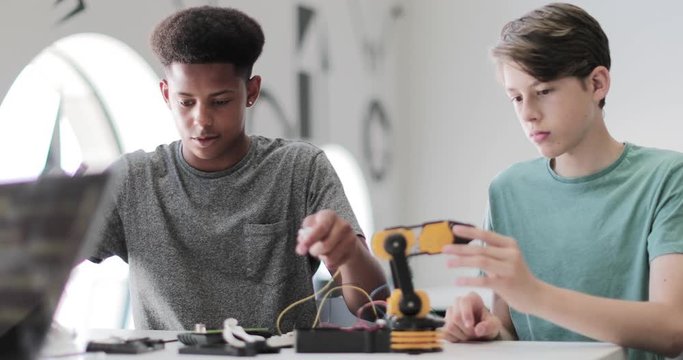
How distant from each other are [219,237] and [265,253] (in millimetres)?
97

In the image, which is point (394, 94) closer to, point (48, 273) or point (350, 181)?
point (350, 181)

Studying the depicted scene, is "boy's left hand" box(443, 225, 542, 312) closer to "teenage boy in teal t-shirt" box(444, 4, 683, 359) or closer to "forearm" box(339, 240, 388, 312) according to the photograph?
"teenage boy in teal t-shirt" box(444, 4, 683, 359)

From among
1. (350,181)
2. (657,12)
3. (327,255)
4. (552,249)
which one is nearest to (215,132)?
(327,255)

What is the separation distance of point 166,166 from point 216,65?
25cm

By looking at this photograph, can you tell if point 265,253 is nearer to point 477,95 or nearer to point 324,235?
point 324,235

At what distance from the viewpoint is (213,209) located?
186cm

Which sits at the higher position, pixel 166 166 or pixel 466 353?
pixel 166 166

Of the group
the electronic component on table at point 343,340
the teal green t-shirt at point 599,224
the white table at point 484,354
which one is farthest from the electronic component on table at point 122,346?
the teal green t-shirt at point 599,224

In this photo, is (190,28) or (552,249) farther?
(190,28)

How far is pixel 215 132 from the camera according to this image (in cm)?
183

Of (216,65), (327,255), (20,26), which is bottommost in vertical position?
(327,255)

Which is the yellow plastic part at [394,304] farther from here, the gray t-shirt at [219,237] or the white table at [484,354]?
the gray t-shirt at [219,237]

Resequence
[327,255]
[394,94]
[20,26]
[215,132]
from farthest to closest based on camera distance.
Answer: [394,94] < [20,26] < [215,132] < [327,255]

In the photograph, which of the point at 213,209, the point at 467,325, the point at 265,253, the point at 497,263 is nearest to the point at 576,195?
the point at 467,325
